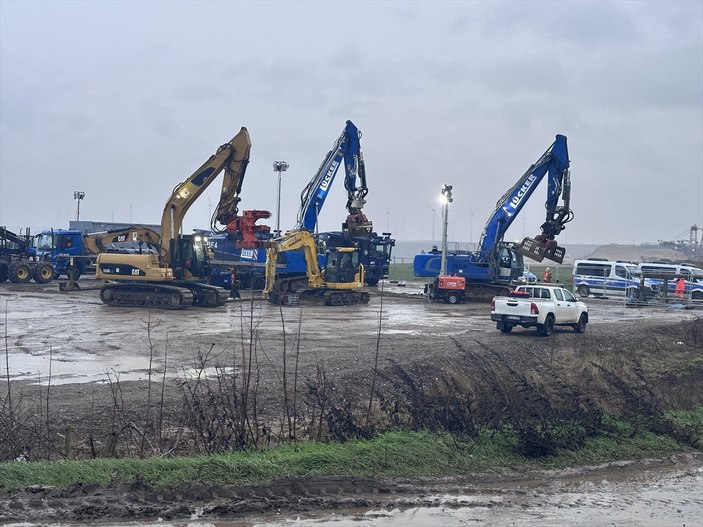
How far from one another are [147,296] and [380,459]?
81.8ft

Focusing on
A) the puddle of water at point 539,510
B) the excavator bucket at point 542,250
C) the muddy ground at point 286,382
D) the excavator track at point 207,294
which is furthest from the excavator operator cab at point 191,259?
the puddle of water at point 539,510

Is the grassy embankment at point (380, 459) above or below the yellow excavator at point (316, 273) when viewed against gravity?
below

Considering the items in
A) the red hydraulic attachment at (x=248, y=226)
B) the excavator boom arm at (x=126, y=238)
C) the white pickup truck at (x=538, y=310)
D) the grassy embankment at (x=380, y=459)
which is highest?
the red hydraulic attachment at (x=248, y=226)

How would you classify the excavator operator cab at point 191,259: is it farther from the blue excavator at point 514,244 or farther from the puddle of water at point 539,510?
the puddle of water at point 539,510

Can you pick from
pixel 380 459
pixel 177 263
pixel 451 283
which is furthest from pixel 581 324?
pixel 380 459

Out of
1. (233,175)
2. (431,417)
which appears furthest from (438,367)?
(233,175)

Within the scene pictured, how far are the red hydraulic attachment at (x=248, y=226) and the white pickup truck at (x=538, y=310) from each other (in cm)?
1543

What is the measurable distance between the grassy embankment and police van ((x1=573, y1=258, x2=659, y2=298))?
Result: 3369 centimetres

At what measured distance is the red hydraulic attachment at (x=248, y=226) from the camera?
40.0m

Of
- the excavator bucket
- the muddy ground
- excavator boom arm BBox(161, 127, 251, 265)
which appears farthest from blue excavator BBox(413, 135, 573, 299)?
excavator boom arm BBox(161, 127, 251, 265)

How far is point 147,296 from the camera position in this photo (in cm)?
3547

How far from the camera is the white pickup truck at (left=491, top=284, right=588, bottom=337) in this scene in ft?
88.9

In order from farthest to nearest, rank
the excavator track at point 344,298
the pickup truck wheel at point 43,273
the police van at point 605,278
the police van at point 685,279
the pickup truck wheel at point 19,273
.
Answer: the pickup truck wheel at point 43,273
the pickup truck wheel at point 19,273
the police van at point 605,278
the police van at point 685,279
the excavator track at point 344,298

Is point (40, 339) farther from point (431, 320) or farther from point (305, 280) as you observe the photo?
point (305, 280)
